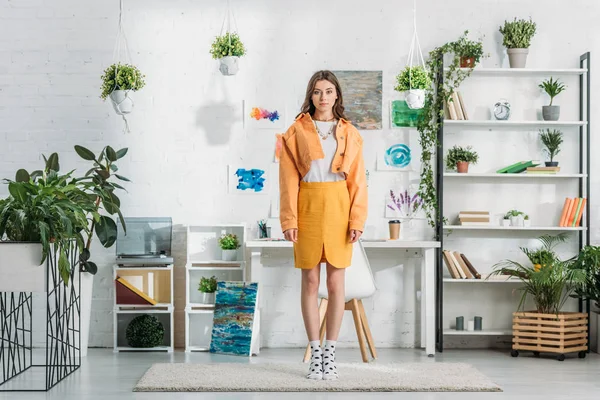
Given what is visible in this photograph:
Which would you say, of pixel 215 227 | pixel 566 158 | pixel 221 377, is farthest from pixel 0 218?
pixel 566 158

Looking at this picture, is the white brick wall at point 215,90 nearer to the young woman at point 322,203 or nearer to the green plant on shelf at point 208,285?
the green plant on shelf at point 208,285

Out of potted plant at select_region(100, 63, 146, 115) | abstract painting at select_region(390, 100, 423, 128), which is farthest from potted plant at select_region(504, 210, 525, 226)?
potted plant at select_region(100, 63, 146, 115)

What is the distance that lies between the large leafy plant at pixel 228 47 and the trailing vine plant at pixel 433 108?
131 cm

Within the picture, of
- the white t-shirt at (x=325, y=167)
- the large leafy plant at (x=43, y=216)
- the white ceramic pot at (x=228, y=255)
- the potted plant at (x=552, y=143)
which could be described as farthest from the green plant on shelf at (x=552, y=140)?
the large leafy plant at (x=43, y=216)

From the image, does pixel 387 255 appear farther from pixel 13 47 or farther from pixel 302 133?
pixel 13 47

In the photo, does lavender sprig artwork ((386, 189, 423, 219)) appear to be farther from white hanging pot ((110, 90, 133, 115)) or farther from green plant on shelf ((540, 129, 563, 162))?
white hanging pot ((110, 90, 133, 115))

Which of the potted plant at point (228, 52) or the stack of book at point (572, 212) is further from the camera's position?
the stack of book at point (572, 212)

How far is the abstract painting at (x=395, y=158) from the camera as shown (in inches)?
227

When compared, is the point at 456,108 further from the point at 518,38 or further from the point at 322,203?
the point at 322,203

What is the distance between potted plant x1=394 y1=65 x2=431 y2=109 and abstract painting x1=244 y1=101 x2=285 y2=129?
865 millimetres

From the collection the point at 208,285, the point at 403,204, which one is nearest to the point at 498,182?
the point at 403,204

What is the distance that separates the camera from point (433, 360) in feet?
16.9

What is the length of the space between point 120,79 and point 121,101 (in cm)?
14

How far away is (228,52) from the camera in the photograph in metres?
5.43
